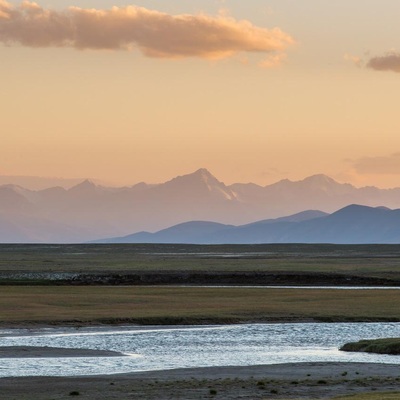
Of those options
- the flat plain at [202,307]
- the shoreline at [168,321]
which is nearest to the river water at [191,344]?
the shoreline at [168,321]

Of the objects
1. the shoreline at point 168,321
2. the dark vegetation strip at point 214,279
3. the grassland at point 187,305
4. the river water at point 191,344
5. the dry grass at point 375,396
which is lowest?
the dry grass at point 375,396

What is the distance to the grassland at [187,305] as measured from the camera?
71.4 meters

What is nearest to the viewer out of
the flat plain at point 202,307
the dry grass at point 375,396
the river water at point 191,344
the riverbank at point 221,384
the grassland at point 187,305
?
the dry grass at point 375,396

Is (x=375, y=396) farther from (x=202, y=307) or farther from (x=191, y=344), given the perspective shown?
(x=202, y=307)

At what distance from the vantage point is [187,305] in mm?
80250

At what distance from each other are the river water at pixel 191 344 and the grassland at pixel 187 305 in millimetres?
3030

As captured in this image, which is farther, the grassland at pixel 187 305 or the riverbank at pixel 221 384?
the grassland at pixel 187 305

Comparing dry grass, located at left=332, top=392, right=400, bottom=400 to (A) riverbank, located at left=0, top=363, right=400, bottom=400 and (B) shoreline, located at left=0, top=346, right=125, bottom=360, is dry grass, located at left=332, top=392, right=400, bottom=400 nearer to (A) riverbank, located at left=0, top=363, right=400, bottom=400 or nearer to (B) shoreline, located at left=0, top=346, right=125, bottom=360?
(A) riverbank, located at left=0, top=363, right=400, bottom=400

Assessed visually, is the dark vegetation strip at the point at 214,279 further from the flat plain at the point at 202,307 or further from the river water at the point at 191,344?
the river water at the point at 191,344

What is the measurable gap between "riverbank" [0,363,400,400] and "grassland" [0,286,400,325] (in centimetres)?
2138

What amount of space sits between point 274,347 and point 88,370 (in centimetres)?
1254

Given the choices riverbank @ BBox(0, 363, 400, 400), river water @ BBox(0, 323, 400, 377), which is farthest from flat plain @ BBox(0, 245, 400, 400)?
river water @ BBox(0, 323, 400, 377)

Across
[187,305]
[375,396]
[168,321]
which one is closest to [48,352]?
[168,321]

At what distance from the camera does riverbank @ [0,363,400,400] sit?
42.8m
